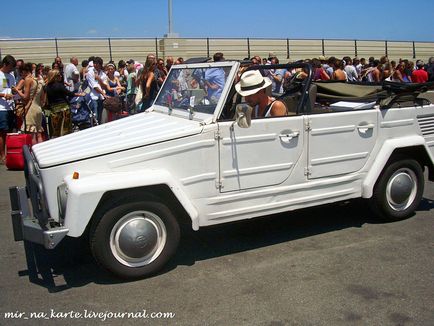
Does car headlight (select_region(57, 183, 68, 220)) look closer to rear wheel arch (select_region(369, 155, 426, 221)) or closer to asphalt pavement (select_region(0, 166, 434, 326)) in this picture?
asphalt pavement (select_region(0, 166, 434, 326))

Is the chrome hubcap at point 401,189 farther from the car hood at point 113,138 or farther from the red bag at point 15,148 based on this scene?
the red bag at point 15,148

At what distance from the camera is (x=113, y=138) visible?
4.09 m

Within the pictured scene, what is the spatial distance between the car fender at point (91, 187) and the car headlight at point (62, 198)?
8 cm

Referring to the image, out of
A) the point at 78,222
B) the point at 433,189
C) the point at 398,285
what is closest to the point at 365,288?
the point at 398,285

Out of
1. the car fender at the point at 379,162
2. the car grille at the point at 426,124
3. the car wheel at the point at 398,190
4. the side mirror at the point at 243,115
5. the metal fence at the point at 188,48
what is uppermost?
the metal fence at the point at 188,48

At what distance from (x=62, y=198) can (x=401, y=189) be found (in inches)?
140

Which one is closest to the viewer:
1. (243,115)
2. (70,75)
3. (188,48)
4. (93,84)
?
(243,115)

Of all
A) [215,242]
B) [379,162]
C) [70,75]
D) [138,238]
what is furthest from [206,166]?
[70,75]

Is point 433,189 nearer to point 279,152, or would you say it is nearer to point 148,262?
point 279,152

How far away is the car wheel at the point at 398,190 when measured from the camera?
5.07 metres

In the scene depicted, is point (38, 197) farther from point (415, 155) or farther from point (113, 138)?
point (415, 155)

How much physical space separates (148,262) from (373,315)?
179cm

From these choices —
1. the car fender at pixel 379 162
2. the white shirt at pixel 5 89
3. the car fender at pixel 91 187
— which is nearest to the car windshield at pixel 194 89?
the car fender at pixel 91 187

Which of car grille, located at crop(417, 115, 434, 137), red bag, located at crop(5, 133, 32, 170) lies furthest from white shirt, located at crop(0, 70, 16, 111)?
car grille, located at crop(417, 115, 434, 137)
